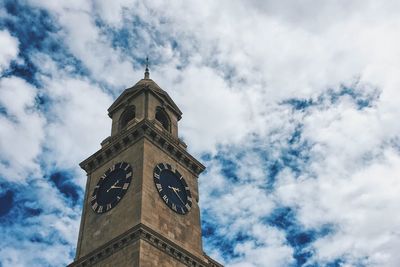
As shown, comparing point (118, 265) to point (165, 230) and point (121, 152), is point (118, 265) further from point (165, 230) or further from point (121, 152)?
point (121, 152)

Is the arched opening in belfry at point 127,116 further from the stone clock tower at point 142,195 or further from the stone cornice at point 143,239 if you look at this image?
the stone cornice at point 143,239

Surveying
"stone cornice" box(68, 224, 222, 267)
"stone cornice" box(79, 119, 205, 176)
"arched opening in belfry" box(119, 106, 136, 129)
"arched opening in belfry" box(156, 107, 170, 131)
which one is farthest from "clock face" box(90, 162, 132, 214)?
"arched opening in belfry" box(156, 107, 170, 131)

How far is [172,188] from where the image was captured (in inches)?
1443

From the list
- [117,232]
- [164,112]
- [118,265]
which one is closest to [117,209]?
[117,232]

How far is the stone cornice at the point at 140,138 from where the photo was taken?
37.2 m

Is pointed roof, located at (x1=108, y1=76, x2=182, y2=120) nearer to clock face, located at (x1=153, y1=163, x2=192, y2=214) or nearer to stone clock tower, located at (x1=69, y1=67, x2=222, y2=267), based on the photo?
stone clock tower, located at (x1=69, y1=67, x2=222, y2=267)

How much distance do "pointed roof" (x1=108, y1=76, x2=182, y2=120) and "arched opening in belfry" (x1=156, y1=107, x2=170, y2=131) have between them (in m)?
1.28

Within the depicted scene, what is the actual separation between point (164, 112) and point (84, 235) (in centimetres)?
1239

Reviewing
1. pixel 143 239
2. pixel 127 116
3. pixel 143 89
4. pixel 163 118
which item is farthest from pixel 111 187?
pixel 143 89

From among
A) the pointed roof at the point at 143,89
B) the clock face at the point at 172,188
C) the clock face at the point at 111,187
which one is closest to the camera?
the clock face at the point at 111,187

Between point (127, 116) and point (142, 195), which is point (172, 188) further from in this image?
point (127, 116)

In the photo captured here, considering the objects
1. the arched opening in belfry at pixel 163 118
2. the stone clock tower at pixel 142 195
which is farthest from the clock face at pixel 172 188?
the arched opening in belfry at pixel 163 118

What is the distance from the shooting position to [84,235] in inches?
1393

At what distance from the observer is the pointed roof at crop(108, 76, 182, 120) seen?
42.3m
